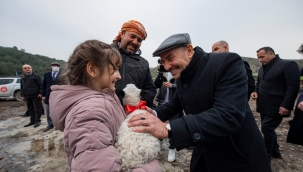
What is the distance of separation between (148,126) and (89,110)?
437mm

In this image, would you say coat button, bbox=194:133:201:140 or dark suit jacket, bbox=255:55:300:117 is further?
dark suit jacket, bbox=255:55:300:117

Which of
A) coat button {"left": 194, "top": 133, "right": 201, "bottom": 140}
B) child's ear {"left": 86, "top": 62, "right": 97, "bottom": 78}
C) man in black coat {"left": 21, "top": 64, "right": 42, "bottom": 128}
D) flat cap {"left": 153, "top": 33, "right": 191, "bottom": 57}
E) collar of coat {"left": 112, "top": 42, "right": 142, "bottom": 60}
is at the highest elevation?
flat cap {"left": 153, "top": 33, "right": 191, "bottom": 57}

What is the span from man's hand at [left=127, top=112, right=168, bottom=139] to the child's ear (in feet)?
1.56

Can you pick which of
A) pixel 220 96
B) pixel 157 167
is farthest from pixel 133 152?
pixel 220 96

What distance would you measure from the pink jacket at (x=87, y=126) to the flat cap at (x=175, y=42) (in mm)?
676

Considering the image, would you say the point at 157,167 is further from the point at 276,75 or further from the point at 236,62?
the point at 276,75

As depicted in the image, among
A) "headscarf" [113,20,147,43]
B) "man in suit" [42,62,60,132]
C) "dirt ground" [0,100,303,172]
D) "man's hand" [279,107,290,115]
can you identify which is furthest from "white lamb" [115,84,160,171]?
"man in suit" [42,62,60,132]

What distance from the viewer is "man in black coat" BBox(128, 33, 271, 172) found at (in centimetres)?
114

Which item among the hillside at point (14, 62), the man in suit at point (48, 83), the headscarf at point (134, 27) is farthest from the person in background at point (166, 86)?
the hillside at point (14, 62)

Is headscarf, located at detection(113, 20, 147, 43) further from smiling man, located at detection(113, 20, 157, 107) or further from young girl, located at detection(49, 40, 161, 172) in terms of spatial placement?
young girl, located at detection(49, 40, 161, 172)

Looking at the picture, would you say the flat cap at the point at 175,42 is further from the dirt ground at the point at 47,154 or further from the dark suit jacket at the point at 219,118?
the dirt ground at the point at 47,154

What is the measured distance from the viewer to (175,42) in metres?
1.41

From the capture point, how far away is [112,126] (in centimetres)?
107

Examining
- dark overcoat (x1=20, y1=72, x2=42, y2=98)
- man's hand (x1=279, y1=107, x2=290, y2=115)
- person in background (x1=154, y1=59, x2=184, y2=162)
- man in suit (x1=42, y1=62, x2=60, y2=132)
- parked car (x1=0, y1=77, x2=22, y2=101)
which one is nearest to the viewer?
man's hand (x1=279, y1=107, x2=290, y2=115)
